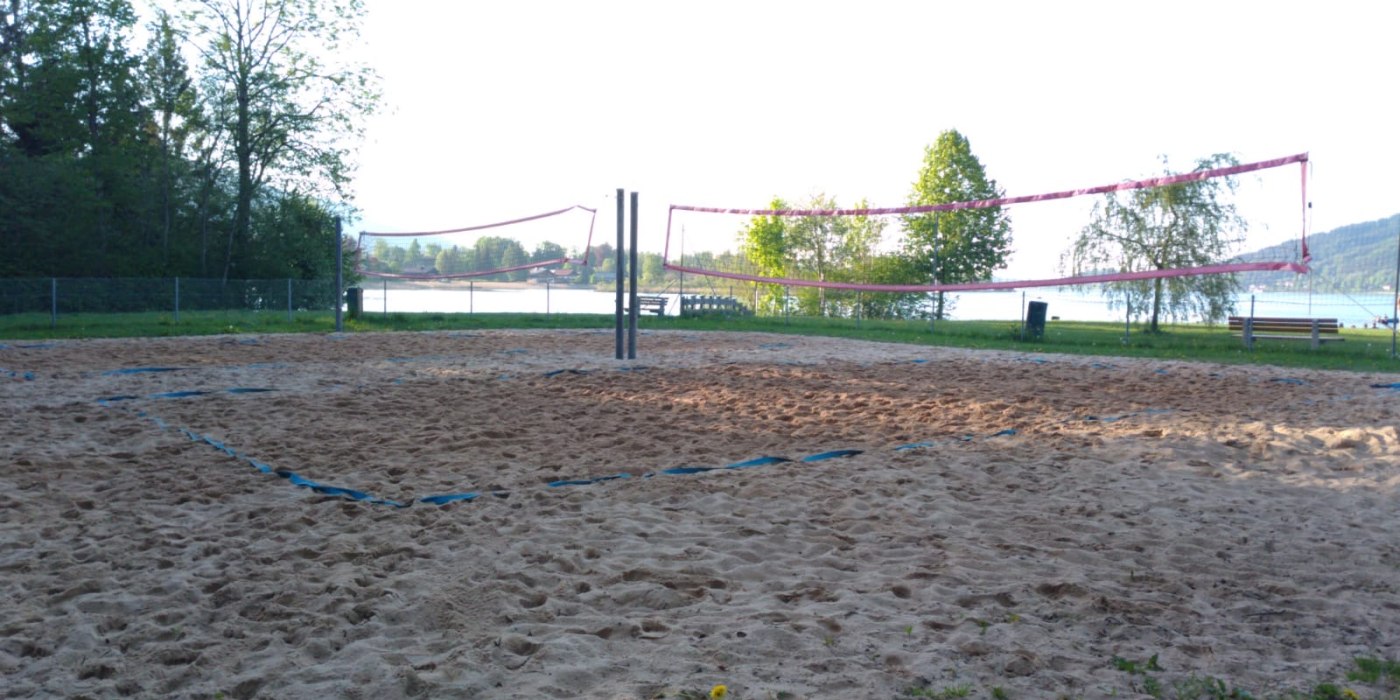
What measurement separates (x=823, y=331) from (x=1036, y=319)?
3.87 metres

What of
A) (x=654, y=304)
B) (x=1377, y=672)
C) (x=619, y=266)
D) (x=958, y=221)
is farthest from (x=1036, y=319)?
(x=958, y=221)

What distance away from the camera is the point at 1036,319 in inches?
595

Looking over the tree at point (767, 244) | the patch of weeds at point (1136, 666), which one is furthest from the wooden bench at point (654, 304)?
the patch of weeds at point (1136, 666)

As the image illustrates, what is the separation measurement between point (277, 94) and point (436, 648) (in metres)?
22.9

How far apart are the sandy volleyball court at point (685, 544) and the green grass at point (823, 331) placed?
18.5 ft

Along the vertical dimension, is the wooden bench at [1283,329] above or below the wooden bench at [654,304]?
below

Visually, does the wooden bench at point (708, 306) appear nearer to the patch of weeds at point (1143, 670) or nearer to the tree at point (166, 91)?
the tree at point (166, 91)

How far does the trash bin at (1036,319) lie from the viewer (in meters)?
14.9

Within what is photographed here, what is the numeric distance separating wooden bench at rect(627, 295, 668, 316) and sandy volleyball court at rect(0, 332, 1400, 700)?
13.7 metres

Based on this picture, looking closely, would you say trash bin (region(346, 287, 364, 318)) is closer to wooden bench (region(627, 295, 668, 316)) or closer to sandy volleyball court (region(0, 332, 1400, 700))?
wooden bench (region(627, 295, 668, 316))

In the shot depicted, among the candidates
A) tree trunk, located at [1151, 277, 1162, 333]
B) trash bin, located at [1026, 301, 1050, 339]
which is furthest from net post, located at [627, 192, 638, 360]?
tree trunk, located at [1151, 277, 1162, 333]

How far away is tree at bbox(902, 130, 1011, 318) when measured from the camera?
108ft

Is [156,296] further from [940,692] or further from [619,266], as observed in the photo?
[940,692]

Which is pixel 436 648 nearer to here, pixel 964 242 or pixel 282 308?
pixel 282 308
